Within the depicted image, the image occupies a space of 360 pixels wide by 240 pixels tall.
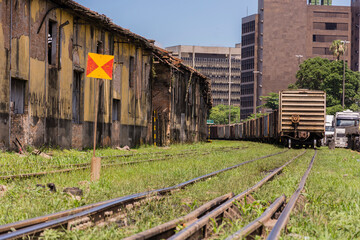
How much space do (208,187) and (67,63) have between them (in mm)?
12459

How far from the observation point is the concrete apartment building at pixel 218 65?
572ft

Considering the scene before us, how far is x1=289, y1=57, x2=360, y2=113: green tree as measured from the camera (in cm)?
7662

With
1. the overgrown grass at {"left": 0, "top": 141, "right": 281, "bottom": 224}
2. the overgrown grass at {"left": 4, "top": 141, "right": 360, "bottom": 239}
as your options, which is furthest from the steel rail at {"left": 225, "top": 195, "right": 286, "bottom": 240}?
the overgrown grass at {"left": 0, "top": 141, "right": 281, "bottom": 224}

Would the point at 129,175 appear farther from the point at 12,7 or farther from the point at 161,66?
the point at 161,66

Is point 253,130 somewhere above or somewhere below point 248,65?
below

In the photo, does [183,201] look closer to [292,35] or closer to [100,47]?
[100,47]

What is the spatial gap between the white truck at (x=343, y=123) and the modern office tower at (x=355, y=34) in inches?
3234

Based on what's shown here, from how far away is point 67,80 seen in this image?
19531 millimetres

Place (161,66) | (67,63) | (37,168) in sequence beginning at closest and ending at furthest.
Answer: (37,168)
(67,63)
(161,66)

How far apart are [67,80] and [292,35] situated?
102391mm

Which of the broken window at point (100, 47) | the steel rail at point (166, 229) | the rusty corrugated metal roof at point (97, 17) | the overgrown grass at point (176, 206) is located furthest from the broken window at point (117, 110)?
the steel rail at point (166, 229)

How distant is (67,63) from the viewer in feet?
63.9

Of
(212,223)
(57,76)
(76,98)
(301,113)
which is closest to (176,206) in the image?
(212,223)

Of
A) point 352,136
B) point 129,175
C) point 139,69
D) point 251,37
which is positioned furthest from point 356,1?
point 129,175
